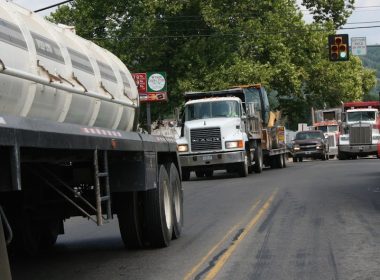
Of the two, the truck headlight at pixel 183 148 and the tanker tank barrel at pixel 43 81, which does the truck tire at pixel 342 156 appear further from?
the tanker tank barrel at pixel 43 81

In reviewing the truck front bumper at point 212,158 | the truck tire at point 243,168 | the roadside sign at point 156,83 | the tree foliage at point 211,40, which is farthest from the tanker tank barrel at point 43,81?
the tree foliage at point 211,40

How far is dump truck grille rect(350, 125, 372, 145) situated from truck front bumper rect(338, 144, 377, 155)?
0.93 ft

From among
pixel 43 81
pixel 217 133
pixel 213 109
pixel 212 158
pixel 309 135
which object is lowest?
pixel 212 158

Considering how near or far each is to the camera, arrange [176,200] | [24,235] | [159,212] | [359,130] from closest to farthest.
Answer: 1. [24,235]
2. [159,212]
3. [176,200]
4. [359,130]

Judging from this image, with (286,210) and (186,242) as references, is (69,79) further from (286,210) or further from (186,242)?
(286,210)

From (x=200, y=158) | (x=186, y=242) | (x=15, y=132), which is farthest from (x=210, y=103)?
(x=15, y=132)

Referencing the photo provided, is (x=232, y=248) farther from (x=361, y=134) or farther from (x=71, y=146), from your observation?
(x=361, y=134)

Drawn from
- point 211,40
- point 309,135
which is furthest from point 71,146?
point 309,135

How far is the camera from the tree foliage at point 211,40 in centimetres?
4459

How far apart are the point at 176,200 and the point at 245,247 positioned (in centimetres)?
159

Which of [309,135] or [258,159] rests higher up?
[309,135]

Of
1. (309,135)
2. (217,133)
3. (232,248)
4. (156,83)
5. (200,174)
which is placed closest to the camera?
(232,248)

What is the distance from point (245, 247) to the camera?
10.7m

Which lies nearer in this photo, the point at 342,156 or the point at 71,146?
the point at 71,146
